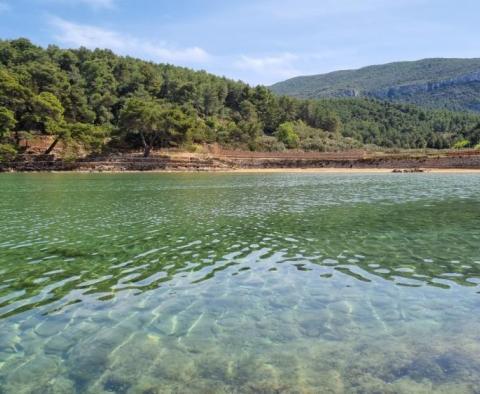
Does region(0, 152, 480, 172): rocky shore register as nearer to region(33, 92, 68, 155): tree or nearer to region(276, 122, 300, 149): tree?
region(33, 92, 68, 155): tree

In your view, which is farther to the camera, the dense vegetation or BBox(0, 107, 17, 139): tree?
the dense vegetation

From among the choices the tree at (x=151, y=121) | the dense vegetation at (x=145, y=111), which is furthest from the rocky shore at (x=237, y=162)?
the tree at (x=151, y=121)

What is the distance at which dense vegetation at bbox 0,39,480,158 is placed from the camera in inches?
3132

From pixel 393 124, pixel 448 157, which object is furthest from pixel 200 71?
pixel 448 157

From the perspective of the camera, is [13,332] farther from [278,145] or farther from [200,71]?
Answer: [200,71]

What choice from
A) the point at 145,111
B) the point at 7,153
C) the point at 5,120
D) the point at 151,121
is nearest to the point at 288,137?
the point at 151,121

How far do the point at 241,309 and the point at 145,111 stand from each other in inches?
2888

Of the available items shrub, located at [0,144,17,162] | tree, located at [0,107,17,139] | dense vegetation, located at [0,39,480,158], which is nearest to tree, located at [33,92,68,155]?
→ dense vegetation, located at [0,39,480,158]

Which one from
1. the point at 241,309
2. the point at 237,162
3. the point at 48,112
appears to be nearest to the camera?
the point at 241,309

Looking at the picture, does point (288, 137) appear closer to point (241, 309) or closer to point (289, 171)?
point (289, 171)

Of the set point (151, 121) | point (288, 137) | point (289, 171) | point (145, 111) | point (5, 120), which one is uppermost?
point (145, 111)

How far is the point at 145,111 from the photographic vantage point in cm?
7781

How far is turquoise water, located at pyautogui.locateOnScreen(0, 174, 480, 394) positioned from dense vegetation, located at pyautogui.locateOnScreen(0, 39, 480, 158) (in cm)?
6577

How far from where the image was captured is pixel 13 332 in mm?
7273
